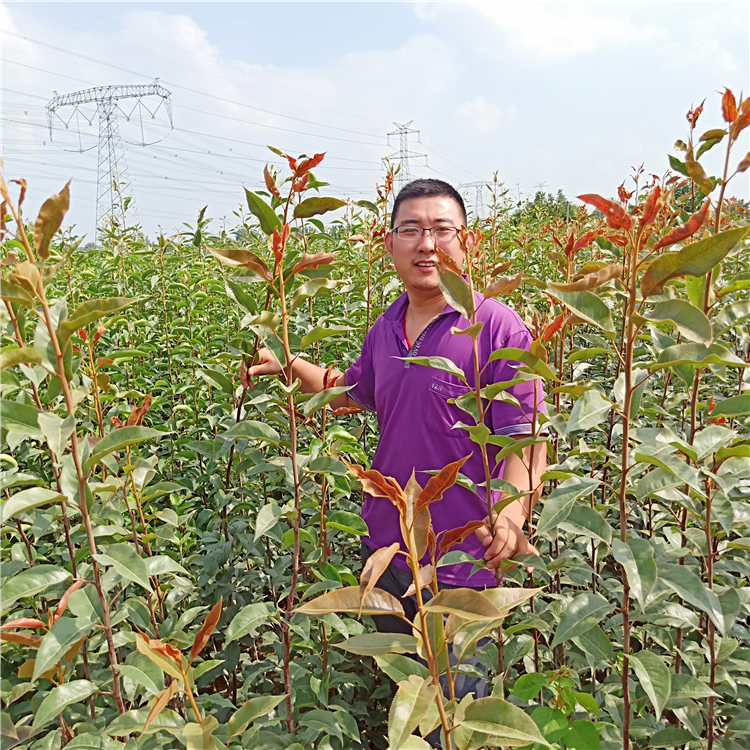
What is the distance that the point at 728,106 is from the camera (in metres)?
1.47

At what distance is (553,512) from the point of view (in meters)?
1.32

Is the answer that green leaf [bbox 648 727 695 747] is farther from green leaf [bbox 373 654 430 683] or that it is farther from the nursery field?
green leaf [bbox 373 654 430 683]

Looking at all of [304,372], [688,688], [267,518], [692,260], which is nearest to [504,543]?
[688,688]

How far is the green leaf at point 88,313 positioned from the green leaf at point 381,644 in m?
0.80

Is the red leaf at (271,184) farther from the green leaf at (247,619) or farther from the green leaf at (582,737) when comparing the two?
the green leaf at (582,737)

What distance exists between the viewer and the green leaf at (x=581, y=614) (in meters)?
1.31

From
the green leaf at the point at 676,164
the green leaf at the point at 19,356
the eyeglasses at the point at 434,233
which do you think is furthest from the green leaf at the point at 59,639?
the green leaf at the point at 676,164

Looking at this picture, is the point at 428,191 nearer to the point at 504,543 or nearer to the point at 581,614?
the point at 504,543

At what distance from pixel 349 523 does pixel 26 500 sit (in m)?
0.93

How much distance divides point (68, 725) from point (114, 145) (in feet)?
136

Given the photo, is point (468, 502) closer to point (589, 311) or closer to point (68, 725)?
point (589, 311)

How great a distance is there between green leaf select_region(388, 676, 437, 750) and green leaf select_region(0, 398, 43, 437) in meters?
0.93

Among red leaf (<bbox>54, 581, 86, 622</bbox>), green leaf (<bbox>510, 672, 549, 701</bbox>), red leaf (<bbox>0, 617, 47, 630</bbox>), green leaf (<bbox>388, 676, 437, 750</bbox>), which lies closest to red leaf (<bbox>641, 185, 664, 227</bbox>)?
green leaf (<bbox>388, 676, 437, 750</bbox>)

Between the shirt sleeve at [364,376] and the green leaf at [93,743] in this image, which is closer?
the green leaf at [93,743]
